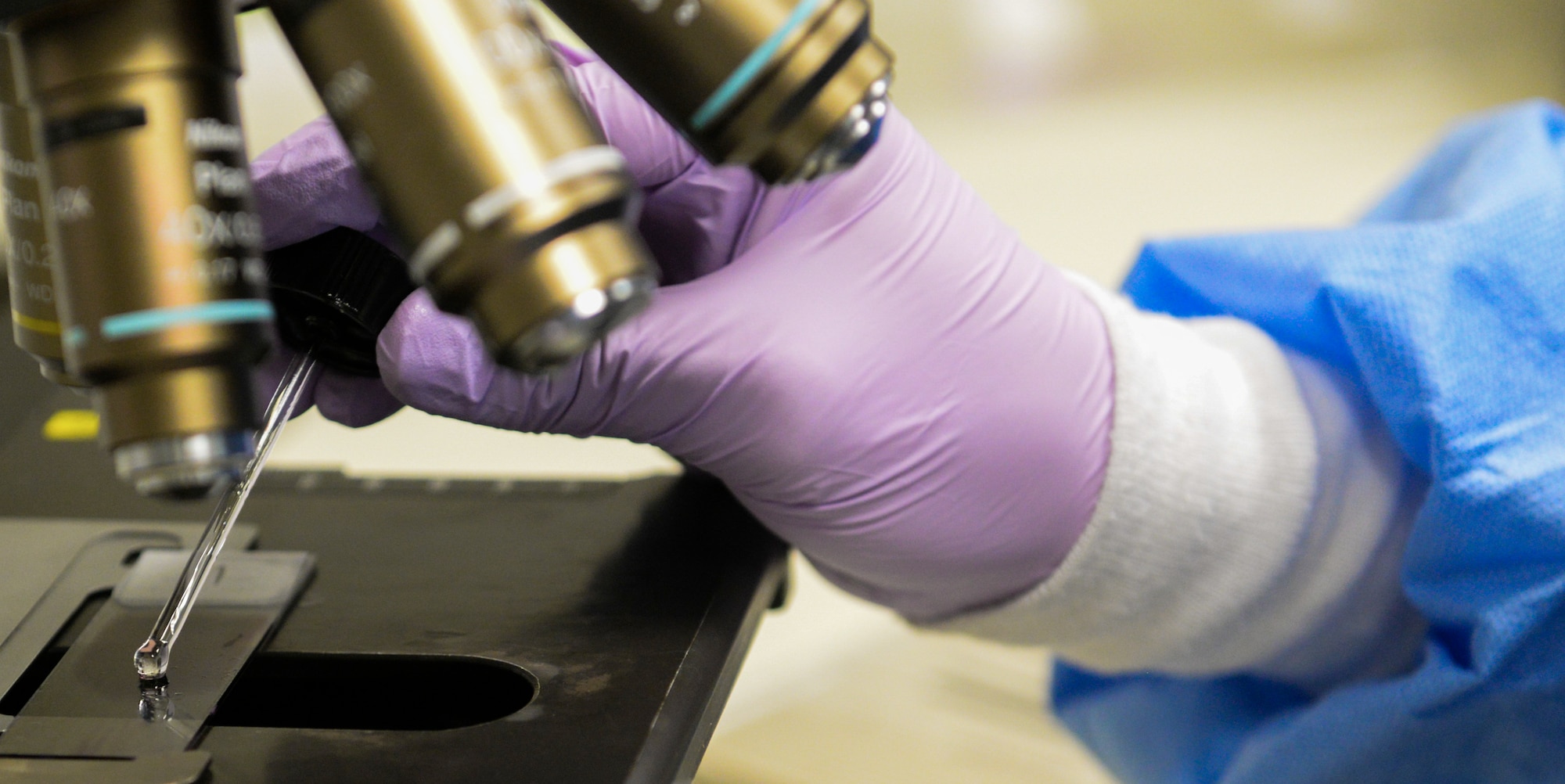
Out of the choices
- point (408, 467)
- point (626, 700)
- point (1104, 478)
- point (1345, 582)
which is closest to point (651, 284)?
point (626, 700)

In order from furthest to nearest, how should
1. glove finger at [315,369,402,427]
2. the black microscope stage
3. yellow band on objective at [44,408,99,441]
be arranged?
1. yellow band on objective at [44,408,99,441]
2. glove finger at [315,369,402,427]
3. the black microscope stage

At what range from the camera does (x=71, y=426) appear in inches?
29.4

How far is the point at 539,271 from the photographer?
0.25 m

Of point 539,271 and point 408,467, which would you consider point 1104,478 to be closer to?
point 539,271

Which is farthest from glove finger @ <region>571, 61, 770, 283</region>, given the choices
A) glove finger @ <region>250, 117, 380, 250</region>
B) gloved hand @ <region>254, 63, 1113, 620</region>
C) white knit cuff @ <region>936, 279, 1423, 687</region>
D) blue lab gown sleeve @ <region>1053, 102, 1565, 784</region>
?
blue lab gown sleeve @ <region>1053, 102, 1565, 784</region>

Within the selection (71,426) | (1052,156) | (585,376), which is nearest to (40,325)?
(585,376)

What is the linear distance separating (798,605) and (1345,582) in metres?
0.41

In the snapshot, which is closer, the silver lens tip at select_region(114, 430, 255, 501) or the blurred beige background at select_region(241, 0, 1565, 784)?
the silver lens tip at select_region(114, 430, 255, 501)

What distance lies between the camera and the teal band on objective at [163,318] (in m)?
0.26

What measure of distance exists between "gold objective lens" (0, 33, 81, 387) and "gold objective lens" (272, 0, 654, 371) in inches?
3.3

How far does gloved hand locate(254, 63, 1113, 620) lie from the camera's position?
53 cm

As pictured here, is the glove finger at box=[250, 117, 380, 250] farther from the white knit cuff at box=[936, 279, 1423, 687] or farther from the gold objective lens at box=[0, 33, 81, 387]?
the white knit cuff at box=[936, 279, 1423, 687]

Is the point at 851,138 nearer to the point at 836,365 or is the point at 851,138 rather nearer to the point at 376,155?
the point at 376,155

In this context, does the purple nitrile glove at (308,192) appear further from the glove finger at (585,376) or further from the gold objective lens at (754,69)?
the gold objective lens at (754,69)
